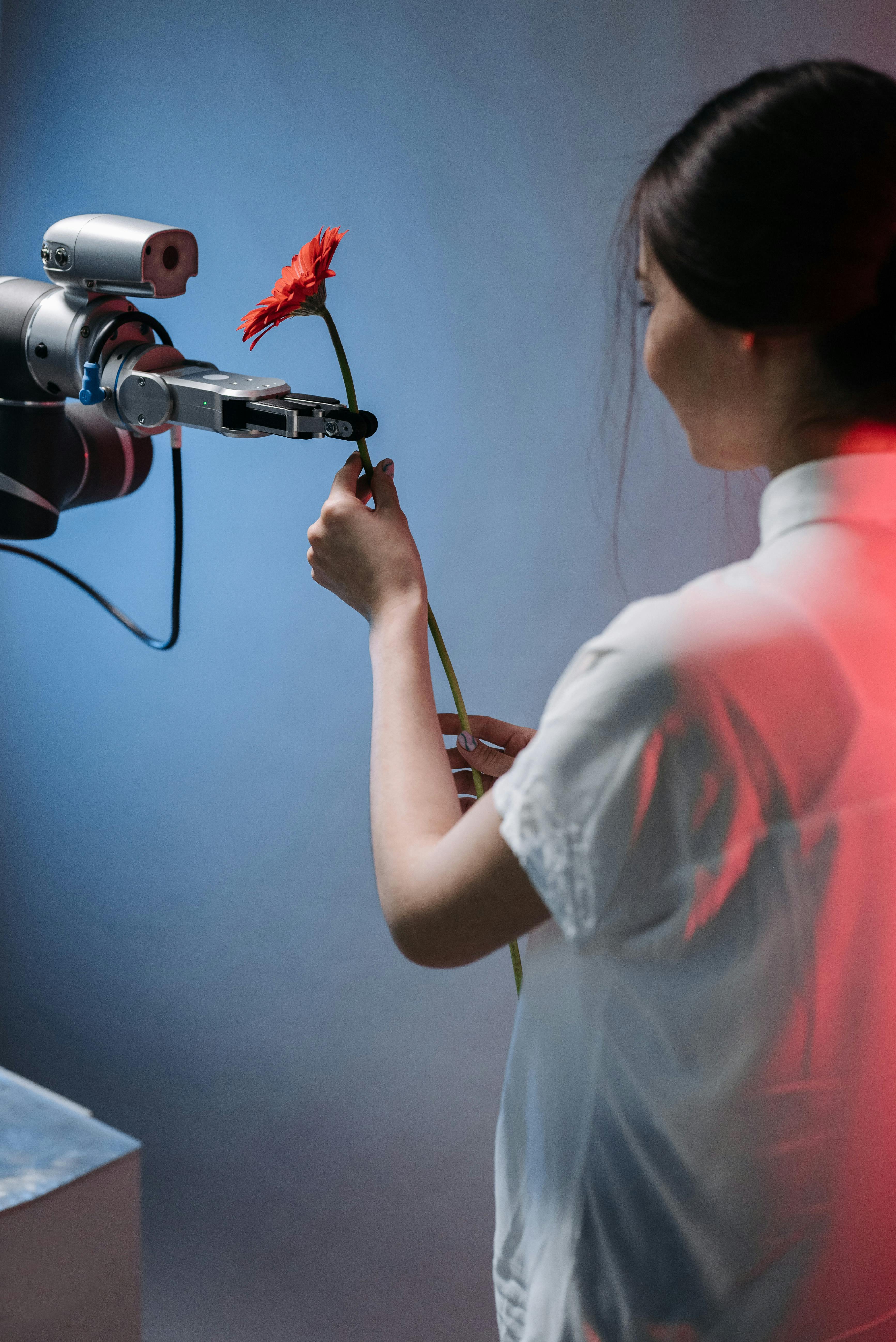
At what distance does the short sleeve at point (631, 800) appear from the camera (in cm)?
44

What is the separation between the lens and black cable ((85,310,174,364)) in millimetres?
901

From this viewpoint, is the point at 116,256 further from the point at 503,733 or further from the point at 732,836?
the point at 732,836

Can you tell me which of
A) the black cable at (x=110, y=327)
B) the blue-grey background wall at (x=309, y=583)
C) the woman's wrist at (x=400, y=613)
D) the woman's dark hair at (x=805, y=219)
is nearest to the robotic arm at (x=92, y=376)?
the black cable at (x=110, y=327)

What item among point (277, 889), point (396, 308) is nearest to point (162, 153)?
point (396, 308)

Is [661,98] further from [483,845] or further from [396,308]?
[483,845]

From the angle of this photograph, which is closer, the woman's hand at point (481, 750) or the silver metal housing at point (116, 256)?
the woman's hand at point (481, 750)

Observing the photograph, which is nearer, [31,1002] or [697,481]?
[697,481]

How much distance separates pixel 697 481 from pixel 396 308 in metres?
0.44

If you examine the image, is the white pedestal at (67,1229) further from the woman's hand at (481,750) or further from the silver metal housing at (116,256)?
the silver metal housing at (116,256)

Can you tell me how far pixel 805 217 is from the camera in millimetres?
461

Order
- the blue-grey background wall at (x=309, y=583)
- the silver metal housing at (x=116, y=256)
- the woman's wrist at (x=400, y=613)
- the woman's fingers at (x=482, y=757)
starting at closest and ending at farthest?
the woman's wrist at (x=400, y=613), the woman's fingers at (x=482, y=757), the silver metal housing at (x=116, y=256), the blue-grey background wall at (x=309, y=583)

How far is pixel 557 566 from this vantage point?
138 centimetres

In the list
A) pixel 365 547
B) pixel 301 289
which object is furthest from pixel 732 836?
pixel 301 289

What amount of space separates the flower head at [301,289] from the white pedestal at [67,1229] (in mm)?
788
